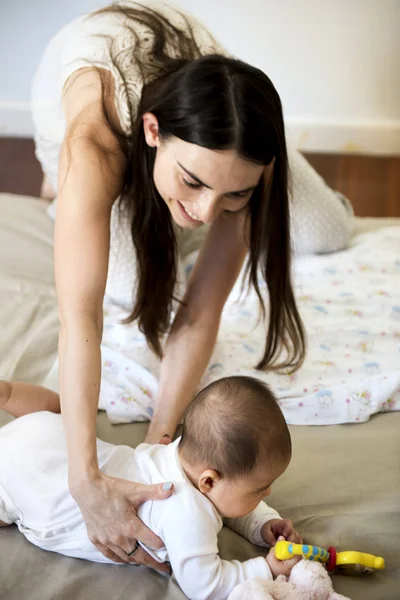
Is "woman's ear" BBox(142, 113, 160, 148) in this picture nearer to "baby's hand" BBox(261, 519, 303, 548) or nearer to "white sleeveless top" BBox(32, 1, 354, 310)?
"white sleeveless top" BBox(32, 1, 354, 310)

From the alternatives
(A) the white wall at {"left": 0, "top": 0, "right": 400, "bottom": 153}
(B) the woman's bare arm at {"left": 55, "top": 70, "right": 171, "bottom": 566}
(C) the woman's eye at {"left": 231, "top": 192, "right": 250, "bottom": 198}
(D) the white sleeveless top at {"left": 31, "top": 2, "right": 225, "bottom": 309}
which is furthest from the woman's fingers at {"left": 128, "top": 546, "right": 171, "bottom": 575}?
(A) the white wall at {"left": 0, "top": 0, "right": 400, "bottom": 153}

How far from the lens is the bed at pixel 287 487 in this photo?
109cm

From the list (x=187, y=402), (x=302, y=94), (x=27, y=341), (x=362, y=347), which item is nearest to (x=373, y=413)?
(x=362, y=347)

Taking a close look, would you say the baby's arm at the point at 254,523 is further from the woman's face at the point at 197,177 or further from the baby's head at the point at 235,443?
the woman's face at the point at 197,177

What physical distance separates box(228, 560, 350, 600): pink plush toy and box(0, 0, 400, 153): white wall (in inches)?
96.0

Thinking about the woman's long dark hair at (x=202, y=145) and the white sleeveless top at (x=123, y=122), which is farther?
the white sleeveless top at (x=123, y=122)

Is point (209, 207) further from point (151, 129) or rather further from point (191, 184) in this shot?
point (151, 129)

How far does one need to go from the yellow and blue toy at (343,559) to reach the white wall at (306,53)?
2391 mm

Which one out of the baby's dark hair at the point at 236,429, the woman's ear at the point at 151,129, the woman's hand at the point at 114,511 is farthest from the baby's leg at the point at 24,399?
the woman's ear at the point at 151,129

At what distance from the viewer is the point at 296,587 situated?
104 cm

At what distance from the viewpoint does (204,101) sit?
118cm

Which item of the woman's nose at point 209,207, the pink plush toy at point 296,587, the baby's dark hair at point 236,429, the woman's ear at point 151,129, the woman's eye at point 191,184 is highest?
the woman's ear at point 151,129

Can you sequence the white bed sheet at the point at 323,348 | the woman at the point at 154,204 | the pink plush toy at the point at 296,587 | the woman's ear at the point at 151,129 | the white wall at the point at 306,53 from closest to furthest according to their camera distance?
the pink plush toy at the point at 296,587 < the woman at the point at 154,204 < the woman's ear at the point at 151,129 < the white bed sheet at the point at 323,348 < the white wall at the point at 306,53

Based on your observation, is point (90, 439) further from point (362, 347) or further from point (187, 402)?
point (362, 347)
